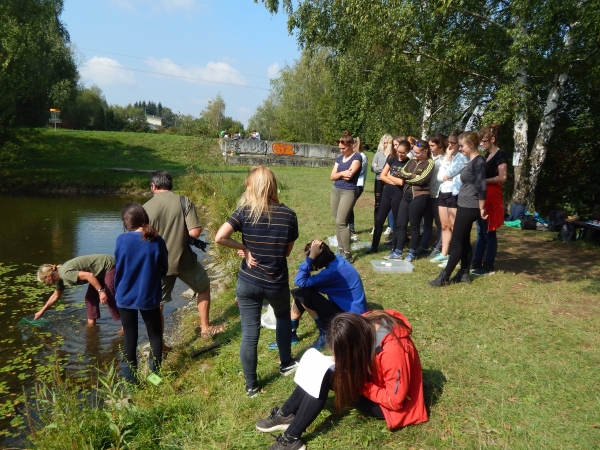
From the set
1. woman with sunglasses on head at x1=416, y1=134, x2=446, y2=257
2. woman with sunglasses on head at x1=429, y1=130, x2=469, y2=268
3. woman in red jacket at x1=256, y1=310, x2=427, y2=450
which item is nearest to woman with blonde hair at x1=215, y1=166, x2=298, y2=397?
woman in red jacket at x1=256, y1=310, x2=427, y2=450

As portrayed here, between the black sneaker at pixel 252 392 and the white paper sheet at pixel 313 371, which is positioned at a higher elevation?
the white paper sheet at pixel 313 371

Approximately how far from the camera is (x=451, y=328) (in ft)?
16.1

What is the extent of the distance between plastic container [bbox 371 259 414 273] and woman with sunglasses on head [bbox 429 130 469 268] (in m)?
0.54

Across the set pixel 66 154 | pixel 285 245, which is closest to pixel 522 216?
pixel 285 245

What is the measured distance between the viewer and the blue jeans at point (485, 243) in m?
6.60

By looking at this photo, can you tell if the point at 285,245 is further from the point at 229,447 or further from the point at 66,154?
the point at 66,154

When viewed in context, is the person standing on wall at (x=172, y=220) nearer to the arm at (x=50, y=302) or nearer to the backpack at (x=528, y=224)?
the arm at (x=50, y=302)

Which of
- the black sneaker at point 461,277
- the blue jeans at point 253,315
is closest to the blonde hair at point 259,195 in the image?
the blue jeans at point 253,315

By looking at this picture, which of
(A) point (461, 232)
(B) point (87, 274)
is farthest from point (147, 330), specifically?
(A) point (461, 232)

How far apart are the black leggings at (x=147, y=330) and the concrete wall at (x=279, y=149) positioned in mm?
24406

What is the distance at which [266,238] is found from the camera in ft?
12.5

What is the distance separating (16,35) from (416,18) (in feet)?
57.4

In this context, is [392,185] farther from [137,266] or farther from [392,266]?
[137,266]

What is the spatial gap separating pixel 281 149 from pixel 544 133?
19.7 metres
